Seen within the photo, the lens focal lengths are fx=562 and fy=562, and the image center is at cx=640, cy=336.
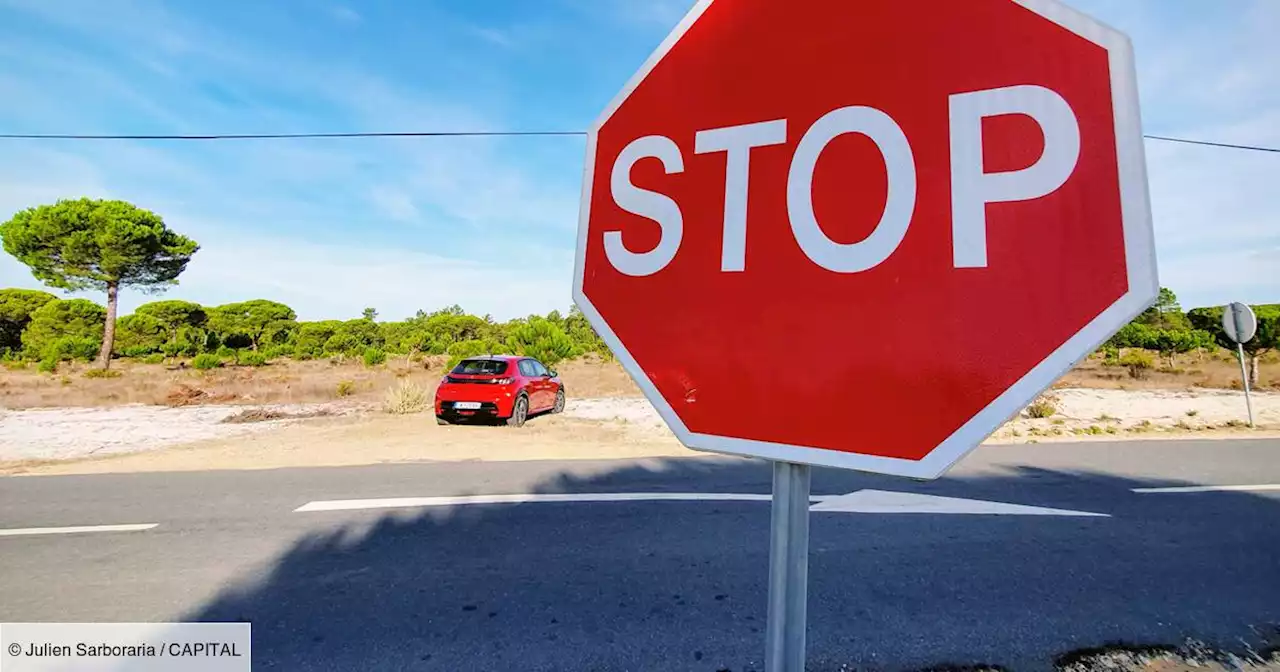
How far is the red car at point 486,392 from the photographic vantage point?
10.8 m

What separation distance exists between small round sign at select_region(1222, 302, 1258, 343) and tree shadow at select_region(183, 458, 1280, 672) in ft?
29.2

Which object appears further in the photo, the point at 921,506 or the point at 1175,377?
the point at 1175,377

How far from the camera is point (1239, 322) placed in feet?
36.4

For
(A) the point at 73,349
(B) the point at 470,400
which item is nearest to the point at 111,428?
(B) the point at 470,400

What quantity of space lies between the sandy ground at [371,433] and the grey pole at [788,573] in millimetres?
6846

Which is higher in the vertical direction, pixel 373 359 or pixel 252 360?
pixel 373 359

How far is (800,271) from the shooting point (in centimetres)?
88

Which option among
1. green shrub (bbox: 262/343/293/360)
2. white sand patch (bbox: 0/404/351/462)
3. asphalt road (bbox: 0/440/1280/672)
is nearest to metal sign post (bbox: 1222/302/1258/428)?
asphalt road (bbox: 0/440/1280/672)

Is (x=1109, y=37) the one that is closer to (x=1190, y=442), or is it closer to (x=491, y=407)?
(x=491, y=407)

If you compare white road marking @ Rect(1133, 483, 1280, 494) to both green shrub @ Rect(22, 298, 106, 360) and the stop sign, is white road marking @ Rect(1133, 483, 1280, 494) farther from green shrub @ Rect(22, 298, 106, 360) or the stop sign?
green shrub @ Rect(22, 298, 106, 360)

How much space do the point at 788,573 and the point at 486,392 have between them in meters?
10.4

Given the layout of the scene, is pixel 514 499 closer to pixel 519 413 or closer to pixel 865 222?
pixel 865 222

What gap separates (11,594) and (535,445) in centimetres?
590

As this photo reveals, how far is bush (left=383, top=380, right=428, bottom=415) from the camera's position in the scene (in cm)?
1314
